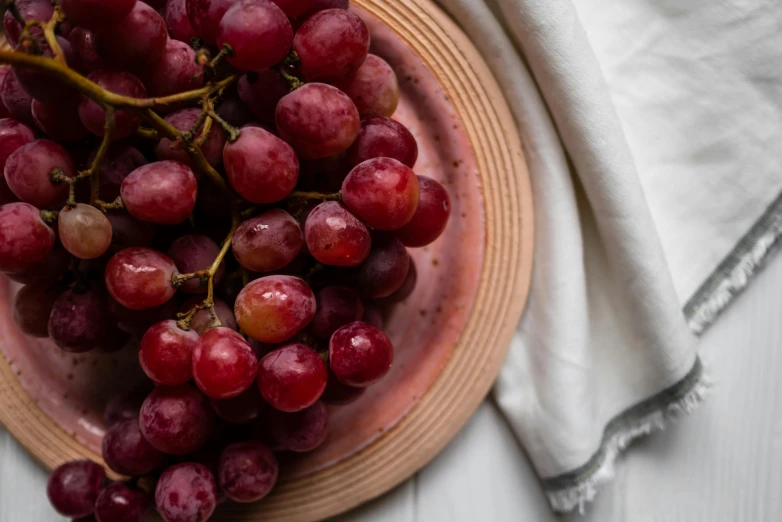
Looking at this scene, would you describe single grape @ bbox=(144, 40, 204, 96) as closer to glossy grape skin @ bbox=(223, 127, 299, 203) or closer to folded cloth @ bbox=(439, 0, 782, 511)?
glossy grape skin @ bbox=(223, 127, 299, 203)

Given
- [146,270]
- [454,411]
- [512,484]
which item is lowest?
[512,484]

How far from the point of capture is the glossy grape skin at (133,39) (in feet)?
1.43

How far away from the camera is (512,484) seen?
701mm

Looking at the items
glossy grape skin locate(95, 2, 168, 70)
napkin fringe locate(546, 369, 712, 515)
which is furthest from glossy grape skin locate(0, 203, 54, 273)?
napkin fringe locate(546, 369, 712, 515)

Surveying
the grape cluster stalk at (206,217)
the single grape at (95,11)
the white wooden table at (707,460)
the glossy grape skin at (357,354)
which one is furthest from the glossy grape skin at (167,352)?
the white wooden table at (707,460)

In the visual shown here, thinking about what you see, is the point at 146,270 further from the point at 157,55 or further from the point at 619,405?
the point at 619,405

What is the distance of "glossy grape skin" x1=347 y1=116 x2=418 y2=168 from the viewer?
0.51 meters

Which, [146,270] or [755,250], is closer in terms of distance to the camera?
[146,270]

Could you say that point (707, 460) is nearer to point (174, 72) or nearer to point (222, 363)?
point (222, 363)

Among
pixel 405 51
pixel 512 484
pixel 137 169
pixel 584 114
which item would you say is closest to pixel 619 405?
pixel 512 484

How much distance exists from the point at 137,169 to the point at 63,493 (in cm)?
30

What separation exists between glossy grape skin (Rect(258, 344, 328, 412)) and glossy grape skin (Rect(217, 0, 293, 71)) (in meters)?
0.22

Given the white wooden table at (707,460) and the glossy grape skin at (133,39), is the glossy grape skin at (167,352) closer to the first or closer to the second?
the glossy grape skin at (133,39)

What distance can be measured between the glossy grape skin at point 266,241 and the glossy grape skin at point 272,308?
1 cm
